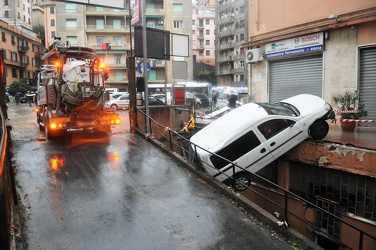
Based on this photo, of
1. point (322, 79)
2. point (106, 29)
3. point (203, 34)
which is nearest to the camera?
point (322, 79)

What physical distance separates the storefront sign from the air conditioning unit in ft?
1.53

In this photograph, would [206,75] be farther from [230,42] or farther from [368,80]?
[368,80]

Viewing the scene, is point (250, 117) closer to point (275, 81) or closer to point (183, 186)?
point (183, 186)

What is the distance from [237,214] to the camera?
237 inches

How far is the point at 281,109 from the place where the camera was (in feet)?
33.1

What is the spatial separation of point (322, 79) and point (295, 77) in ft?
5.26

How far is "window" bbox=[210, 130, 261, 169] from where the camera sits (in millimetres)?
9008

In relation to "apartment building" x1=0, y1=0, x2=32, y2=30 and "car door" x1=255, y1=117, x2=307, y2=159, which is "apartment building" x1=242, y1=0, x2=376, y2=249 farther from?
"apartment building" x1=0, y1=0, x2=32, y2=30

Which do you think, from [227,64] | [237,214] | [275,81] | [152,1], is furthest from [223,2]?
[237,214]

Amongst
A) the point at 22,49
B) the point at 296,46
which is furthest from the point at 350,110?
the point at 22,49

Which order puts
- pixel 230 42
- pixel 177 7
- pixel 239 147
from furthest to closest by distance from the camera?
pixel 230 42, pixel 177 7, pixel 239 147

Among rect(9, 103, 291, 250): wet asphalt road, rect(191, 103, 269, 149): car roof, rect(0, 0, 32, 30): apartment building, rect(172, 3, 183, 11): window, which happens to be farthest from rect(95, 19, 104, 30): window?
rect(191, 103, 269, 149): car roof

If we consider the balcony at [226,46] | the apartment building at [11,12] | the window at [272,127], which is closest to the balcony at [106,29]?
the apartment building at [11,12]

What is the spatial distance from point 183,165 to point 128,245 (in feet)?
13.2
